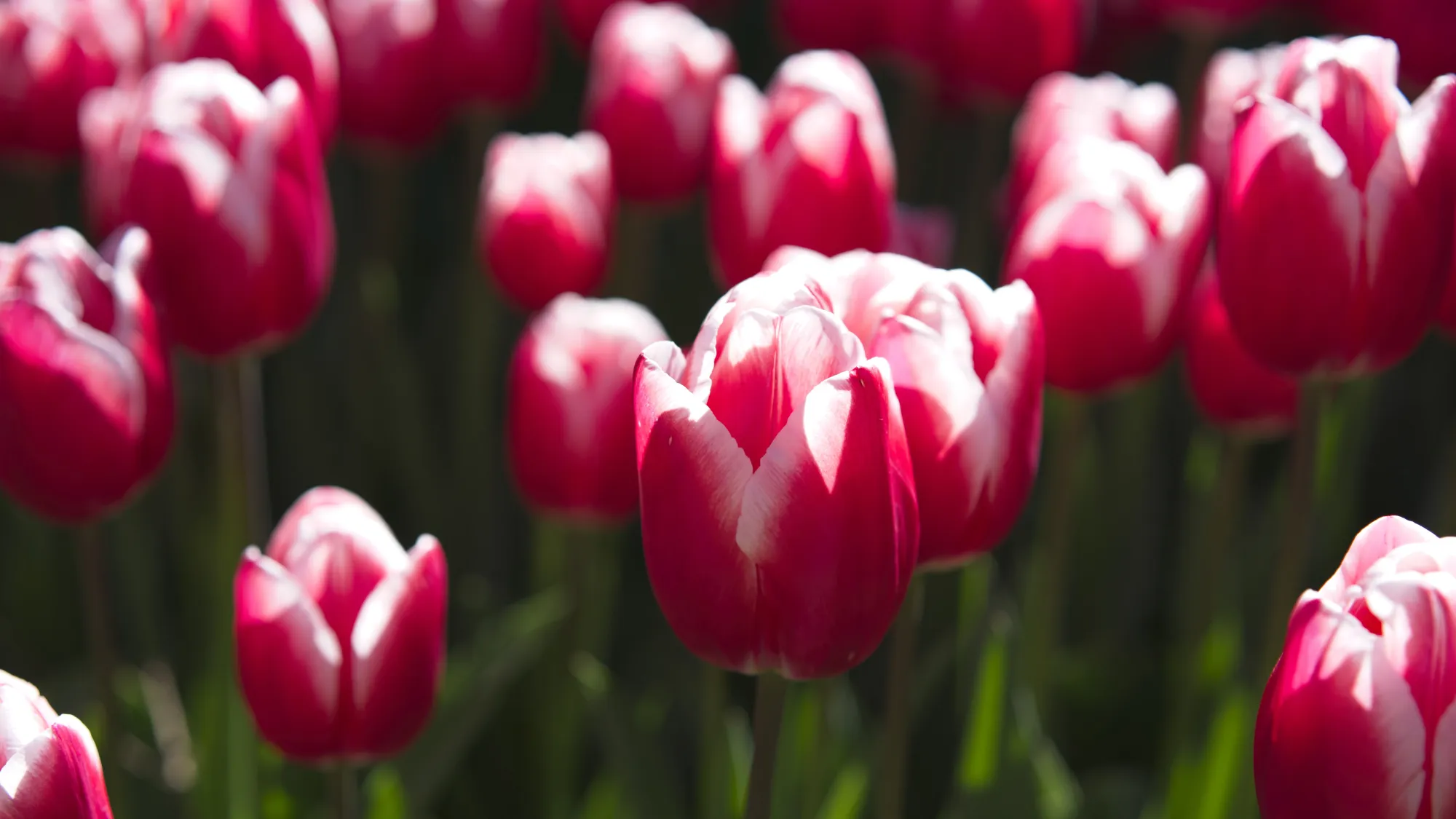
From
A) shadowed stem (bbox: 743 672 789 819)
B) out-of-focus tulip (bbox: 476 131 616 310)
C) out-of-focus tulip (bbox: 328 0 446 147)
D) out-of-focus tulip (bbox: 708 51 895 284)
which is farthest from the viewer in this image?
out-of-focus tulip (bbox: 328 0 446 147)

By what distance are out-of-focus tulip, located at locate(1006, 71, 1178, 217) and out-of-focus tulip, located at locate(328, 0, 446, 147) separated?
1.59ft

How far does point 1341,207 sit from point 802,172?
0.30 meters

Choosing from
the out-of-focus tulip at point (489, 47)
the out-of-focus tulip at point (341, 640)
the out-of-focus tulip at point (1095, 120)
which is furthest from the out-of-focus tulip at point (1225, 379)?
the out-of-focus tulip at point (489, 47)

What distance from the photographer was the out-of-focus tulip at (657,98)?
1.06m

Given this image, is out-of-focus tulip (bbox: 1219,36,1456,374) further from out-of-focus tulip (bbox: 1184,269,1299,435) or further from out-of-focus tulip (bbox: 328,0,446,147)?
out-of-focus tulip (bbox: 328,0,446,147)

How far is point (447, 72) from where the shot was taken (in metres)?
1.20

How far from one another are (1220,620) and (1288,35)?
3.04 feet

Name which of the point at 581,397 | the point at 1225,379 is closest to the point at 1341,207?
the point at 1225,379

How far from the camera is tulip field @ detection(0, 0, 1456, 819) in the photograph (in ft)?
1.84

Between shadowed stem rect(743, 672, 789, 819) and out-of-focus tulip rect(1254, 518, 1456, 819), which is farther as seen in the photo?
shadowed stem rect(743, 672, 789, 819)

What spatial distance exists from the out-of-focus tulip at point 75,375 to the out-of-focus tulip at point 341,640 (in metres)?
0.12

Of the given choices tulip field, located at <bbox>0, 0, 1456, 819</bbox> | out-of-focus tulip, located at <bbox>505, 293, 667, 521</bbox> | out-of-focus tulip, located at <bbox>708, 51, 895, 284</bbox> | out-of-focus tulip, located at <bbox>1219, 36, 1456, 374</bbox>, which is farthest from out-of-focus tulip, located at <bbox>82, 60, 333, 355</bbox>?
out-of-focus tulip, located at <bbox>1219, 36, 1456, 374</bbox>

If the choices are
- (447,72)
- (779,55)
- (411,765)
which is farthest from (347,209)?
(411,765)

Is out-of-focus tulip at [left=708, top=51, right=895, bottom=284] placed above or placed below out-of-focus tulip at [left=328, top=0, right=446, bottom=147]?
above
